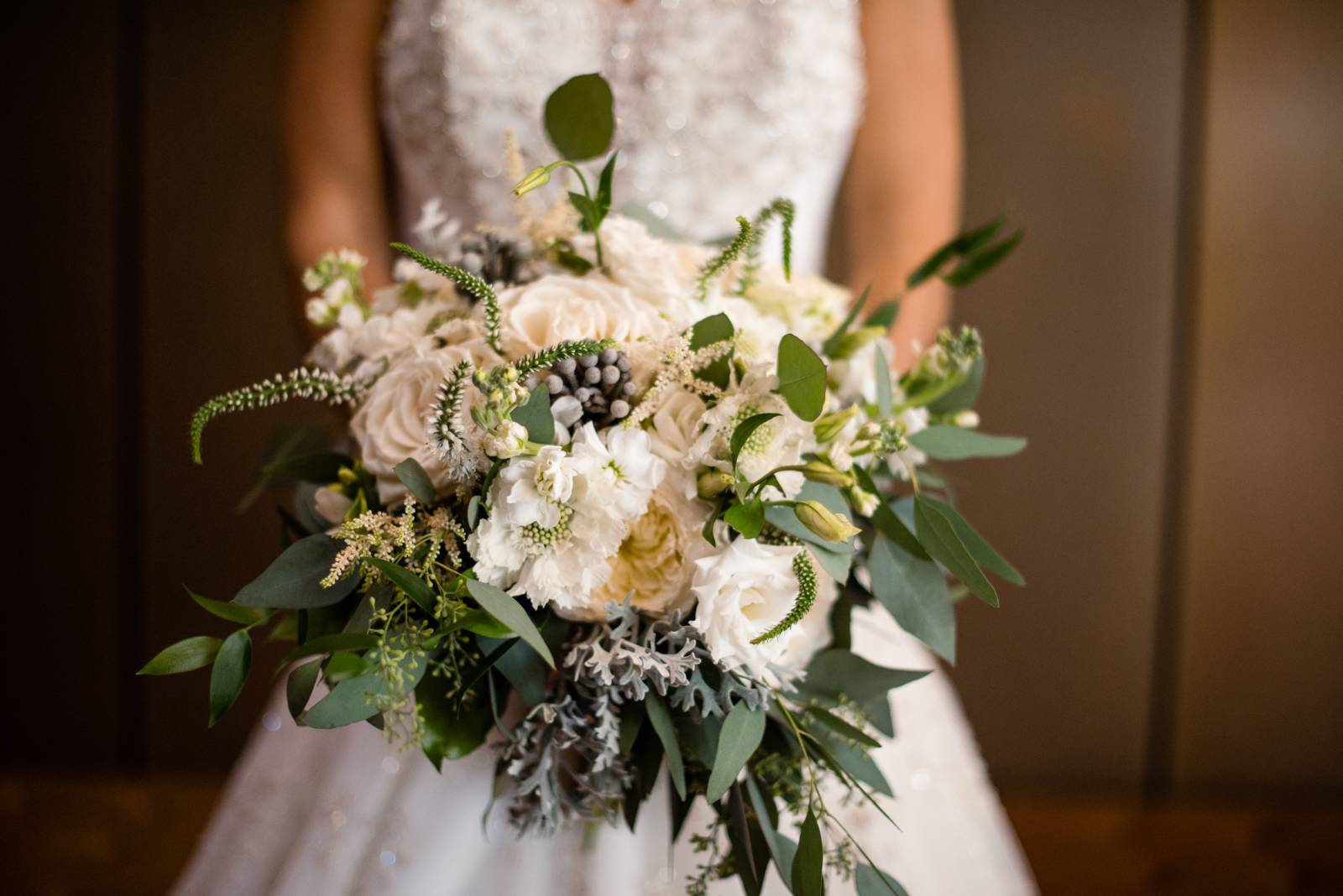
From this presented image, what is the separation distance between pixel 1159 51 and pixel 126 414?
7.58 ft

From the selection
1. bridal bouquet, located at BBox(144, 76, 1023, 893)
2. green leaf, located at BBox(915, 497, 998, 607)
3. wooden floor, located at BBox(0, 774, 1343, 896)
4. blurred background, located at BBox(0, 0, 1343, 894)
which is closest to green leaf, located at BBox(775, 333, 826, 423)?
bridal bouquet, located at BBox(144, 76, 1023, 893)

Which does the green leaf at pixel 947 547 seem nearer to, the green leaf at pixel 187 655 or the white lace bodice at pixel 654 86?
the green leaf at pixel 187 655

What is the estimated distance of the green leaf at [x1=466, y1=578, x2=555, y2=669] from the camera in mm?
510

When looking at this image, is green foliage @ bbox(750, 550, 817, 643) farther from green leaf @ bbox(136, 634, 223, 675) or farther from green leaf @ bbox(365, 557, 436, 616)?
green leaf @ bbox(136, 634, 223, 675)

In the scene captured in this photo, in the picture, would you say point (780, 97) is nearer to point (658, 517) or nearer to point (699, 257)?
point (699, 257)

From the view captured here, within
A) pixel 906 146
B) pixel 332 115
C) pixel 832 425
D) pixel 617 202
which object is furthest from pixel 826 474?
pixel 332 115

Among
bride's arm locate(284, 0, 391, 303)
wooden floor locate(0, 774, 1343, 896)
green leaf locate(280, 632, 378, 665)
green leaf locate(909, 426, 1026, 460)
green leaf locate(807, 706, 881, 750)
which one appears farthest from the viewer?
wooden floor locate(0, 774, 1343, 896)

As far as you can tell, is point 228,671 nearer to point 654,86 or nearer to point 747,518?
point 747,518

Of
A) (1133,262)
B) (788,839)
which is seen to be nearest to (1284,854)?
(1133,262)

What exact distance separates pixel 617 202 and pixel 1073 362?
47.7 inches

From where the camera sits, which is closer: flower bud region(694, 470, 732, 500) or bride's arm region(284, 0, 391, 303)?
flower bud region(694, 470, 732, 500)

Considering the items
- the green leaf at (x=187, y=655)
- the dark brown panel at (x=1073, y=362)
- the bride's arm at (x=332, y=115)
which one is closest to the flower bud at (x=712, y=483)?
the green leaf at (x=187, y=655)

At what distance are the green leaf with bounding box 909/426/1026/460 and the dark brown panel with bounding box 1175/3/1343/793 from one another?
1.49 metres

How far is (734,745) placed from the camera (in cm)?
56
